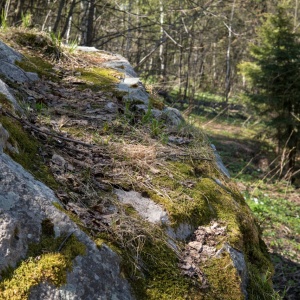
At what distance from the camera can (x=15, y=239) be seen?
146cm

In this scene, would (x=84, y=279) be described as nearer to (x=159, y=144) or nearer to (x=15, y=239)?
(x=15, y=239)

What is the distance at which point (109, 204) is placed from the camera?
6.67ft

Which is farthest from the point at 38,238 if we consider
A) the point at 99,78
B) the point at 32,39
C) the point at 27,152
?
the point at 32,39

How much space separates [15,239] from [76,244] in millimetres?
254

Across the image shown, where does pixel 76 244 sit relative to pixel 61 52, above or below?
below

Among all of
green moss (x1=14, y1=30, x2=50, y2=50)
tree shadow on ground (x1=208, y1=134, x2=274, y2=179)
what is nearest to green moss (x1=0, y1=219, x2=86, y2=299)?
green moss (x1=14, y1=30, x2=50, y2=50)

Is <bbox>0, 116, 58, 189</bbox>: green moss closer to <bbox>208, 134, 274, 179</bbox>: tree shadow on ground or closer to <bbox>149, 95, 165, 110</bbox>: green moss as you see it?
<bbox>149, 95, 165, 110</bbox>: green moss

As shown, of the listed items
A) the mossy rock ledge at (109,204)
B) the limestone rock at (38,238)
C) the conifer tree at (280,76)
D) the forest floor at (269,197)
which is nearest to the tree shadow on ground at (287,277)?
the forest floor at (269,197)

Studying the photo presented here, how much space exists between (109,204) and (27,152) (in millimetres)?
556

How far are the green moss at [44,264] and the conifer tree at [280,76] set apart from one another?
11.7 metres

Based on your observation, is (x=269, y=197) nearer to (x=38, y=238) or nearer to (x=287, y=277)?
(x=287, y=277)

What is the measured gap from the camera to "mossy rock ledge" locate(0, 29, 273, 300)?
1.51 metres

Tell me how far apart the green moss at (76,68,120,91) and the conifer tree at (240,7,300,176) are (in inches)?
365

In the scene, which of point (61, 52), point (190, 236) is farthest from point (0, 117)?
point (61, 52)
